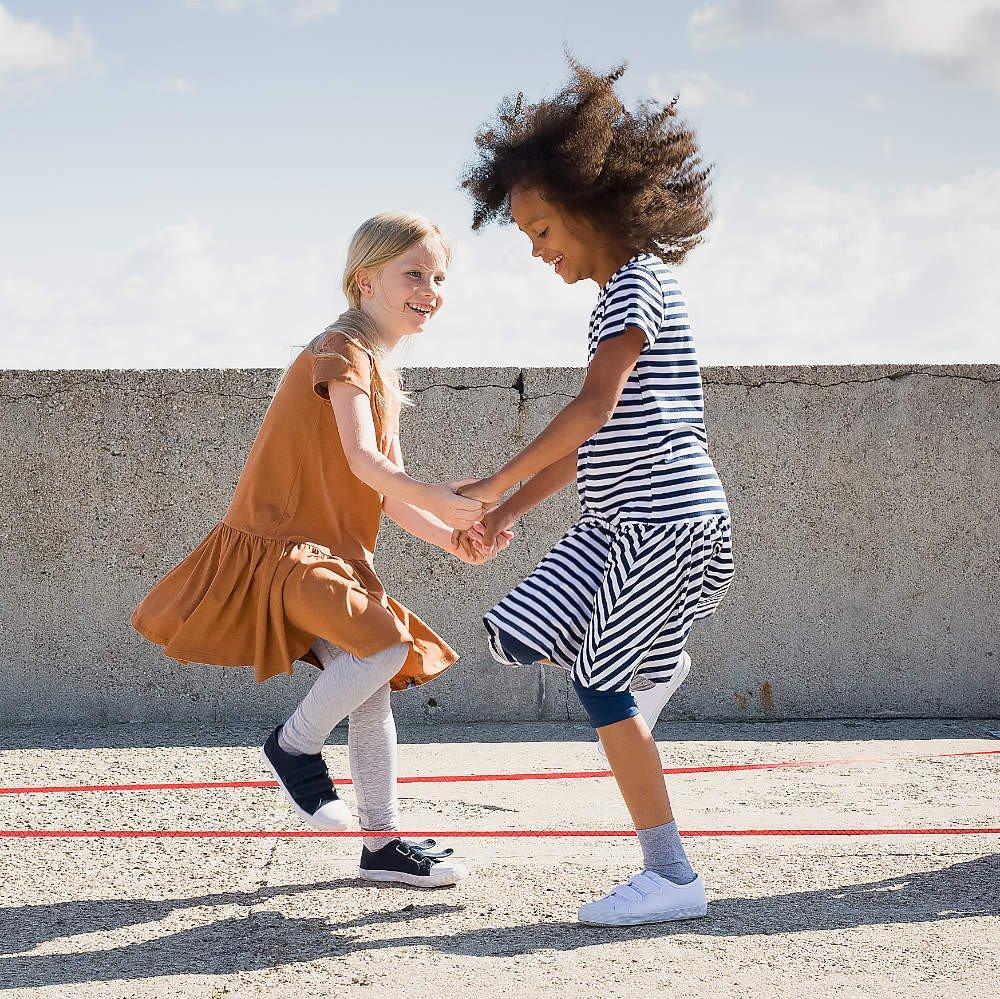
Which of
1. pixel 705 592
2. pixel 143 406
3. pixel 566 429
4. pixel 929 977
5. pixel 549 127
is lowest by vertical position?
pixel 929 977

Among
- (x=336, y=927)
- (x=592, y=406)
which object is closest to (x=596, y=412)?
→ (x=592, y=406)

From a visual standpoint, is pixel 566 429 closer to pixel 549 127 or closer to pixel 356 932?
pixel 549 127

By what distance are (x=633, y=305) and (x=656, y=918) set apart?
121 cm

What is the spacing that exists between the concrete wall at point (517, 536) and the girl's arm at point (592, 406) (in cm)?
231

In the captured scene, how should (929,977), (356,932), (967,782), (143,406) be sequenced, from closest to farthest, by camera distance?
(929,977) → (356,932) → (967,782) → (143,406)

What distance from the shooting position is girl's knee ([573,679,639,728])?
2531mm

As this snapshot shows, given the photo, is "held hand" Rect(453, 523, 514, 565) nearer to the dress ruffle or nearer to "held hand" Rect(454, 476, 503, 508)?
"held hand" Rect(454, 476, 503, 508)

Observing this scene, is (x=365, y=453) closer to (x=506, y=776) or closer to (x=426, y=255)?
(x=426, y=255)

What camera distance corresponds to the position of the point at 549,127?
276 cm

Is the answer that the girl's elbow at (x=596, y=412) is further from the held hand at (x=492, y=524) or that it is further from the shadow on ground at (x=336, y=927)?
the shadow on ground at (x=336, y=927)

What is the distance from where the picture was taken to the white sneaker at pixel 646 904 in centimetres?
251

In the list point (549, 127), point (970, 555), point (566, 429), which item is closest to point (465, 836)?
point (566, 429)

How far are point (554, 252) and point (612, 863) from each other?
139 centimetres

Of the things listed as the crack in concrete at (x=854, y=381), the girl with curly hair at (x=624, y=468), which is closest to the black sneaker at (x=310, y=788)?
the girl with curly hair at (x=624, y=468)
